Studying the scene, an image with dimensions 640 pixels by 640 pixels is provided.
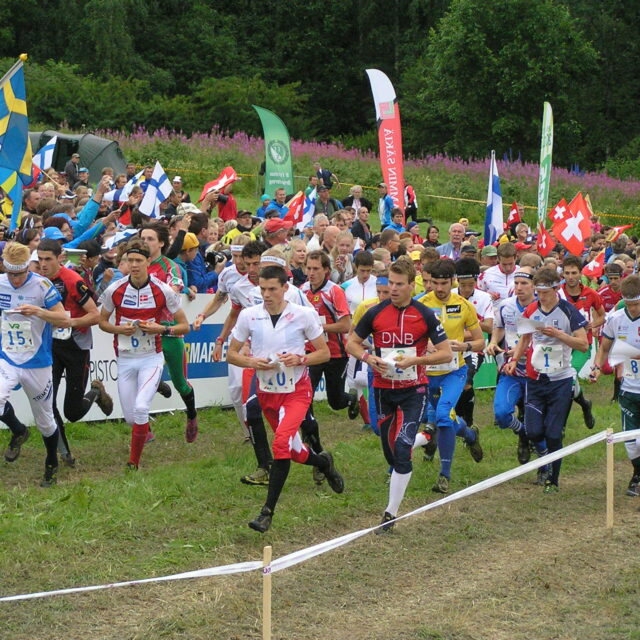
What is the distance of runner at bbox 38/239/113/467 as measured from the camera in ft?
33.4

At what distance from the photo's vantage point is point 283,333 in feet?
29.2

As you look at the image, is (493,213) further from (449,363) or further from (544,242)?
(449,363)

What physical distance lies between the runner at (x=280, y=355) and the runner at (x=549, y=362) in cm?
253

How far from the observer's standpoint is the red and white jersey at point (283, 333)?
8.90 metres

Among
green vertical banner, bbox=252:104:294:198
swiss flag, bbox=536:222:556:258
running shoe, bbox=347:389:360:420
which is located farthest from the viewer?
swiss flag, bbox=536:222:556:258

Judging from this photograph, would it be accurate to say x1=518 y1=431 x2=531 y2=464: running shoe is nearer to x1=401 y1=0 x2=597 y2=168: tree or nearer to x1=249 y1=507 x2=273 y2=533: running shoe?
x1=249 y1=507 x2=273 y2=533: running shoe

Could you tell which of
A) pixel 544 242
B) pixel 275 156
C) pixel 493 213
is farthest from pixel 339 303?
pixel 493 213

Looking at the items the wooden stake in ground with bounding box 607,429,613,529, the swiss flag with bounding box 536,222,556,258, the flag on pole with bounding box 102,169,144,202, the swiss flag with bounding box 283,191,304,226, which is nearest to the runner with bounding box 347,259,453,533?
the wooden stake in ground with bounding box 607,429,613,529

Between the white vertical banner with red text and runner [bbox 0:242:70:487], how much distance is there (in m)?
10.9

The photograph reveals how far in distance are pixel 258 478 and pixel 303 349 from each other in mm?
1704

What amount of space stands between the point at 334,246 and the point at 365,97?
47443 millimetres

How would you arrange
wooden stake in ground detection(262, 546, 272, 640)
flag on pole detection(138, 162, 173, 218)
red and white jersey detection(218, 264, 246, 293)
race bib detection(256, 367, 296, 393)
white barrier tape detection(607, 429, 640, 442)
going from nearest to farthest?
1. wooden stake in ground detection(262, 546, 272, 640)
2. race bib detection(256, 367, 296, 393)
3. white barrier tape detection(607, 429, 640, 442)
4. red and white jersey detection(218, 264, 246, 293)
5. flag on pole detection(138, 162, 173, 218)

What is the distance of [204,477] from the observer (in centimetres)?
1027

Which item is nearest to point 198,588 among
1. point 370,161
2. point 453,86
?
point 370,161
